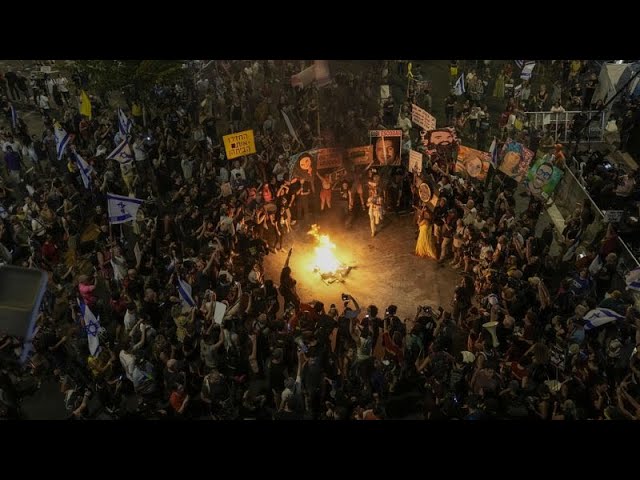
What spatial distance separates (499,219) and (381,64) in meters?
14.2

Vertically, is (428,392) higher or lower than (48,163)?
lower

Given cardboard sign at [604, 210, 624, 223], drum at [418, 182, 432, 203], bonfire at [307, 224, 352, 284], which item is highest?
drum at [418, 182, 432, 203]

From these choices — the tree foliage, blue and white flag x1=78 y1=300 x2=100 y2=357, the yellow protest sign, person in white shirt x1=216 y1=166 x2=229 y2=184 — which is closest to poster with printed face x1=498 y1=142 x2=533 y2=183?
the yellow protest sign

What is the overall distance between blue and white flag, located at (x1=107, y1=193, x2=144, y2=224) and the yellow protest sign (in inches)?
154

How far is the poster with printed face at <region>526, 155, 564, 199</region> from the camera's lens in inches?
520

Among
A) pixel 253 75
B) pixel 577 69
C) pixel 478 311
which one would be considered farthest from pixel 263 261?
pixel 577 69

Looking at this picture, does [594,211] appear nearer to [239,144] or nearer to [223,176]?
[239,144]

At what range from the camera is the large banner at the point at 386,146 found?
1523 cm

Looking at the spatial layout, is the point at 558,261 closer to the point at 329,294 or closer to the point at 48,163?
the point at 329,294

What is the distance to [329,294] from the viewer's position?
13211 mm

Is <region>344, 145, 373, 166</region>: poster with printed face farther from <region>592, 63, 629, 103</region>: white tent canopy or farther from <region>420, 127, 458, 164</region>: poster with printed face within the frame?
Result: <region>592, 63, 629, 103</region>: white tent canopy

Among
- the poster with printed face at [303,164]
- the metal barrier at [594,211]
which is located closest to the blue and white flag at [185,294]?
the poster with printed face at [303,164]

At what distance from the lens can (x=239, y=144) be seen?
49.4ft

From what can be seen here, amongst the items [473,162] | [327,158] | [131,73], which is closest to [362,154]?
[327,158]
